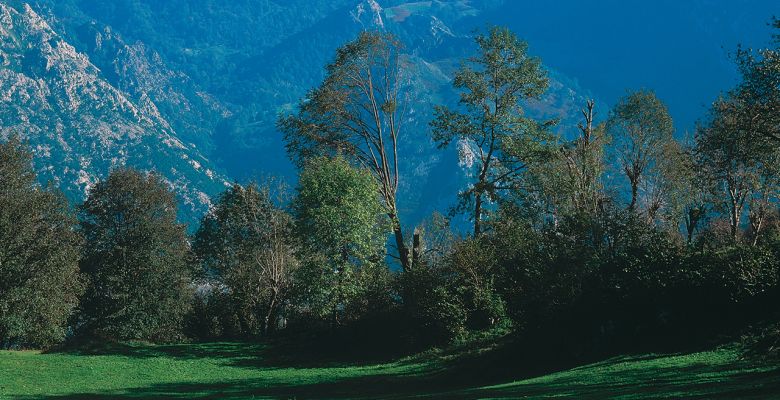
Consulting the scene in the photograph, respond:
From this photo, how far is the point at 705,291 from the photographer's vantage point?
98.7 ft

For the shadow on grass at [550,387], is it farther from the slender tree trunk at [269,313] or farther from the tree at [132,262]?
the tree at [132,262]

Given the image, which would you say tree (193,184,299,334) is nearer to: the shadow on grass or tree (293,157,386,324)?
tree (293,157,386,324)

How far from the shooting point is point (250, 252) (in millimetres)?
73750

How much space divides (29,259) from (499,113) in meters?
40.2

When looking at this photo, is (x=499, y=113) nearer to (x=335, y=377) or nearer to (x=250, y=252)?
(x=335, y=377)

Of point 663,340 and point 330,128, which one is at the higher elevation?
point 330,128

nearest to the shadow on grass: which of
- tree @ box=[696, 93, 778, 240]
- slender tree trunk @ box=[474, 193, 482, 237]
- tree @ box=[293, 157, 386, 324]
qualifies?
tree @ box=[696, 93, 778, 240]

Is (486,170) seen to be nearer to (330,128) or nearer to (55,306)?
(330,128)

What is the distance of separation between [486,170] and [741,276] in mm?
23749

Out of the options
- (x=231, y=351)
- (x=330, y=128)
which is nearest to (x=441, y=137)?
(x=330, y=128)

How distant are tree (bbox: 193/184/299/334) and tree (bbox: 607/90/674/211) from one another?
108 ft

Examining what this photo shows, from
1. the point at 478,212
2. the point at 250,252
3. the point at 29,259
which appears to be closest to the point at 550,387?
the point at 478,212

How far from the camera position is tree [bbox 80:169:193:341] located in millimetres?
67250

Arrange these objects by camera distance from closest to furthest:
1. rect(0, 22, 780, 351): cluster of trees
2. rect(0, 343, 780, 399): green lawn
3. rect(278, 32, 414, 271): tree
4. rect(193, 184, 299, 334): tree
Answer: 1. rect(0, 343, 780, 399): green lawn
2. rect(0, 22, 780, 351): cluster of trees
3. rect(278, 32, 414, 271): tree
4. rect(193, 184, 299, 334): tree
